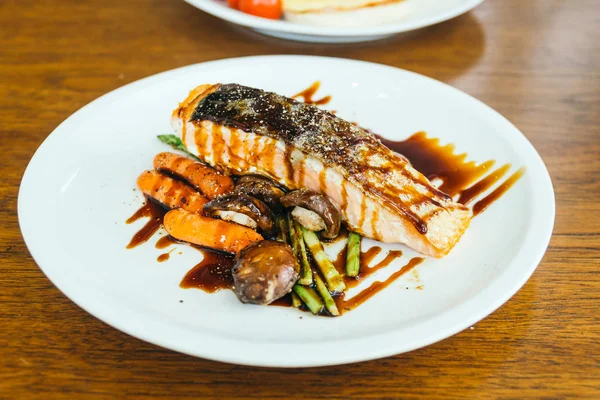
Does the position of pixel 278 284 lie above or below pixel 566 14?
above

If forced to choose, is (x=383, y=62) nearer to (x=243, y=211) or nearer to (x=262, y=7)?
(x=262, y=7)

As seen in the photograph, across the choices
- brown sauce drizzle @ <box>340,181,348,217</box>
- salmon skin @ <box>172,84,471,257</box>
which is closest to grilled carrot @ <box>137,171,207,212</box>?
salmon skin @ <box>172,84,471,257</box>

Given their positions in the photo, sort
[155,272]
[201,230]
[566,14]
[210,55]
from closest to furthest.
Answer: [155,272]
[201,230]
[210,55]
[566,14]

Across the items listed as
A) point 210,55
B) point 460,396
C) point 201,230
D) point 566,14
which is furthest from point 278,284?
point 566,14

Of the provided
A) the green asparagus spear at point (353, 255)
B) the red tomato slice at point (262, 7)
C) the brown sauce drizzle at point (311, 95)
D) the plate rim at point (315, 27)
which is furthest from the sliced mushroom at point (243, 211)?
the red tomato slice at point (262, 7)

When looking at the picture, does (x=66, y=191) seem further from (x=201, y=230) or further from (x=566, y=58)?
(x=566, y=58)

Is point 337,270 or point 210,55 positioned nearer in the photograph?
point 337,270

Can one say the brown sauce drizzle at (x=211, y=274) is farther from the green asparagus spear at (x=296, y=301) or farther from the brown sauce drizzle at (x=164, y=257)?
the green asparagus spear at (x=296, y=301)
